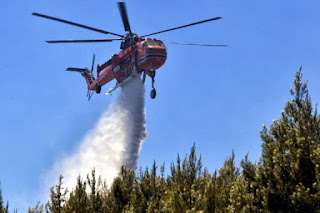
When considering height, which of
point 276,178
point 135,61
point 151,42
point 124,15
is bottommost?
point 276,178

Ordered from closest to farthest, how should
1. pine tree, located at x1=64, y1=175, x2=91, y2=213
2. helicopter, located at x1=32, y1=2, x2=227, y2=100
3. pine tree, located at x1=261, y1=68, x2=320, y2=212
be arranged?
pine tree, located at x1=261, y1=68, x2=320, y2=212 < pine tree, located at x1=64, y1=175, x2=91, y2=213 < helicopter, located at x1=32, y1=2, x2=227, y2=100

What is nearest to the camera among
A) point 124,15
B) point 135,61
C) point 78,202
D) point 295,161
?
point 295,161

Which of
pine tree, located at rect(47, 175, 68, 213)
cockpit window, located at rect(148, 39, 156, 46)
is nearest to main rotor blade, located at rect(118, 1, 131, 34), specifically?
cockpit window, located at rect(148, 39, 156, 46)

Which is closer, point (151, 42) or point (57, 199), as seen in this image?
point (57, 199)

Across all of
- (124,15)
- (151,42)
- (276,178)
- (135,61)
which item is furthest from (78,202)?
(124,15)

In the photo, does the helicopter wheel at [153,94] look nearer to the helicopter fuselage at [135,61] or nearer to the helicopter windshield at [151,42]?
the helicopter fuselage at [135,61]

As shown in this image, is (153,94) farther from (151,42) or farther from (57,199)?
(57,199)

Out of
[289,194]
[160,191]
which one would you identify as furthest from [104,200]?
[289,194]

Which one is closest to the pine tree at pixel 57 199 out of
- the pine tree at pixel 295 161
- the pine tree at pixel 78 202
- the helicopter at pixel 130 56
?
the pine tree at pixel 78 202

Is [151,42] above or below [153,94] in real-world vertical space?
above

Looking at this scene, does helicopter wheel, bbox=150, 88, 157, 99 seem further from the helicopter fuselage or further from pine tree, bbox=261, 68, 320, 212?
pine tree, bbox=261, 68, 320, 212

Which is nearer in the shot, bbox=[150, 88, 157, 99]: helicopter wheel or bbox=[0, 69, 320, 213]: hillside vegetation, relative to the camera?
bbox=[0, 69, 320, 213]: hillside vegetation

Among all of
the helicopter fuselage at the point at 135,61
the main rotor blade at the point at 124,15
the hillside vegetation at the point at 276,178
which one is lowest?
the hillside vegetation at the point at 276,178

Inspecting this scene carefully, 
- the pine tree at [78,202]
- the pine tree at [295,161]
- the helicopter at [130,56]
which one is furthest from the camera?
the helicopter at [130,56]
